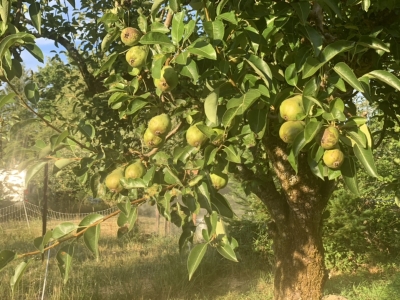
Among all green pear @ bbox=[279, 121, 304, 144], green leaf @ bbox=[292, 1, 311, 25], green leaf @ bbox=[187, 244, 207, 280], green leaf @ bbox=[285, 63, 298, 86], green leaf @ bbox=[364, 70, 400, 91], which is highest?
green leaf @ bbox=[292, 1, 311, 25]

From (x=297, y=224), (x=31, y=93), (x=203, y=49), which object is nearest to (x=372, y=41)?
(x=203, y=49)

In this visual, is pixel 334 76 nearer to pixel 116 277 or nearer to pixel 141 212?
pixel 116 277

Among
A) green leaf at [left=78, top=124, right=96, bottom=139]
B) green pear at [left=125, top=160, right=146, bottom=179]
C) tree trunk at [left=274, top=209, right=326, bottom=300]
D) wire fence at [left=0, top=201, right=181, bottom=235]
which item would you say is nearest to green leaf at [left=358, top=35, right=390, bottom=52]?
green pear at [left=125, top=160, right=146, bottom=179]

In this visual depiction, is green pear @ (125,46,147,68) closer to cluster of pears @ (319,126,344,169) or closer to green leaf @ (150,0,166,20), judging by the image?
green leaf @ (150,0,166,20)

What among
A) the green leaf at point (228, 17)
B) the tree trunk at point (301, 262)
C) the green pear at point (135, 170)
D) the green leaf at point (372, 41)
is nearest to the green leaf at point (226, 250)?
the green pear at point (135, 170)

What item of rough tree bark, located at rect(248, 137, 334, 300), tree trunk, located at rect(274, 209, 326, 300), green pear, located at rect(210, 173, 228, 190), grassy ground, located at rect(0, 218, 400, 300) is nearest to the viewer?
green pear, located at rect(210, 173, 228, 190)

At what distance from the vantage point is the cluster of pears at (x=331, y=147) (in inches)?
44.8

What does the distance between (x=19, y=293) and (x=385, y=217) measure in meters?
6.03

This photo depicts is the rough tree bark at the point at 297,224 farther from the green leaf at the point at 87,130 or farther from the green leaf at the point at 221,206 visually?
the green leaf at the point at 87,130

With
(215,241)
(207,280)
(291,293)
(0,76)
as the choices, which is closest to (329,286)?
(207,280)

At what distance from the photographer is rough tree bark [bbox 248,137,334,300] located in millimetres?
2816

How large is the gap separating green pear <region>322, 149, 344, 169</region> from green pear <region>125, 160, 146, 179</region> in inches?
23.0

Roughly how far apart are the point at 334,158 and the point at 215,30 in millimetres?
490

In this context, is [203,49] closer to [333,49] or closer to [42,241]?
[333,49]
